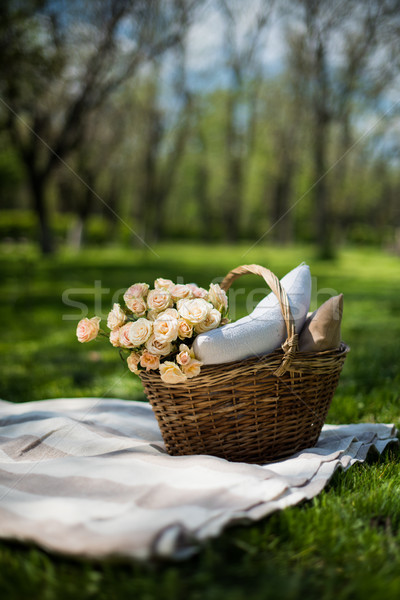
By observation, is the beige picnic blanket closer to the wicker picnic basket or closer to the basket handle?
the wicker picnic basket

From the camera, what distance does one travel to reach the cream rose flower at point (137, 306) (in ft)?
8.40

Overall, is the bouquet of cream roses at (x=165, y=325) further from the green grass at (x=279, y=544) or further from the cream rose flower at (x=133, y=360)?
the green grass at (x=279, y=544)

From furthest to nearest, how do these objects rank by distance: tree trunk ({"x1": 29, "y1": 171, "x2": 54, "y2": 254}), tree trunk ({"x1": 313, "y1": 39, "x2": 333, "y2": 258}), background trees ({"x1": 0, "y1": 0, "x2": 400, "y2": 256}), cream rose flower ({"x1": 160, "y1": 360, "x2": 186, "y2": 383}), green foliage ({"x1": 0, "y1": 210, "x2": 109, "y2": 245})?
green foliage ({"x1": 0, "y1": 210, "x2": 109, "y2": 245}) < tree trunk ({"x1": 313, "y1": 39, "x2": 333, "y2": 258}) < tree trunk ({"x1": 29, "y1": 171, "x2": 54, "y2": 254}) < background trees ({"x1": 0, "y1": 0, "x2": 400, "y2": 256}) < cream rose flower ({"x1": 160, "y1": 360, "x2": 186, "y2": 383})

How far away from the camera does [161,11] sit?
7953 mm

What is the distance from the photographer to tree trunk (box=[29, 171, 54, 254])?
1246cm

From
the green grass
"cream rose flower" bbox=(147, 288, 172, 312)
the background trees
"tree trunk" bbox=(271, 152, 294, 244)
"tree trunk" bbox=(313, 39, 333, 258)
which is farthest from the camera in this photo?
"tree trunk" bbox=(271, 152, 294, 244)

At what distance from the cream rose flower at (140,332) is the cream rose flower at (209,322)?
0.74 feet

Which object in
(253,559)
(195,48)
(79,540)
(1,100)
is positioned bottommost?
(253,559)

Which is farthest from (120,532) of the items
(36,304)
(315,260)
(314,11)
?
(315,260)

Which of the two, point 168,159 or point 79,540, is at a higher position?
point 168,159

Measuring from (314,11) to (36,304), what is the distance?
6379 millimetres

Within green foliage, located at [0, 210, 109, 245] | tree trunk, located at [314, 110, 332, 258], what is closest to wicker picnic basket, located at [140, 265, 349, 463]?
tree trunk, located at [314, 110, 332, 258]

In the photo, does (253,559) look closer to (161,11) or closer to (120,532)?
(120,532)

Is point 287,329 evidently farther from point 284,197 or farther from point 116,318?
point 284,197
